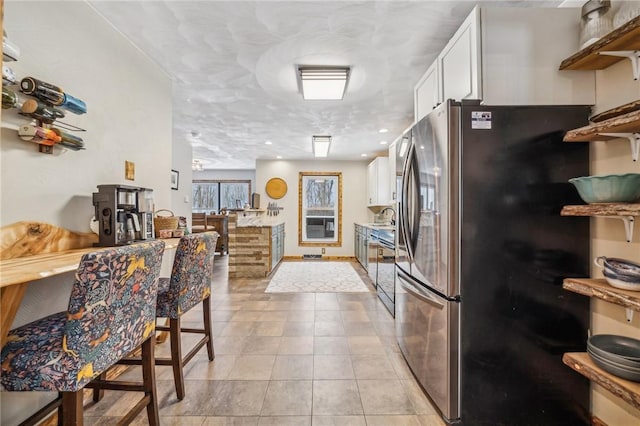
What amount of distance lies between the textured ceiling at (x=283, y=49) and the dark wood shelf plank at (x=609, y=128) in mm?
983

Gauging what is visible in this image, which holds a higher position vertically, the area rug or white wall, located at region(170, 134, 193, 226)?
white wall, located at region(170, 134, 193, 226)

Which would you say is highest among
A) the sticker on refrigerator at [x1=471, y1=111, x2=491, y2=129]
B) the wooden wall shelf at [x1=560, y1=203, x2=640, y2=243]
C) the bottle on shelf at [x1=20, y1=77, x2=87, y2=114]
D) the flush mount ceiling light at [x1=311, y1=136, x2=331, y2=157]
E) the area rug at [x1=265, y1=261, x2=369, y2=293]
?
the flush mount ceiling light at [x1=311, y1=136, x2=331, y2=157]

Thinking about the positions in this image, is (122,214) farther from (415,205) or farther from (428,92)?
(428,92)

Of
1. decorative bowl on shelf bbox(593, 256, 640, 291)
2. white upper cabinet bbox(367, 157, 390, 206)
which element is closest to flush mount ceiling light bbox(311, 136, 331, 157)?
white upper cabinet bbox(367, 157, 390, 206)

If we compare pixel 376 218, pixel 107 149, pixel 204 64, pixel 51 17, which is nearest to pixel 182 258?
pixel 107 149

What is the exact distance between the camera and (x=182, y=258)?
189cm

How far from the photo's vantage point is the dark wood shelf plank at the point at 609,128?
1.17m

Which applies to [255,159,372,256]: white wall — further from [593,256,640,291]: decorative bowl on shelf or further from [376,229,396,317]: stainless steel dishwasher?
[593,256,640,291]: decorative bowl on shelf

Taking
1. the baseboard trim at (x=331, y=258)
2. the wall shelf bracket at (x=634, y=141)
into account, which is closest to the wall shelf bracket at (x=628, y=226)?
the wall shelf bracket at (x=634, y=141)

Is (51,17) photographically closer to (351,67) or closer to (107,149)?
(107,149)

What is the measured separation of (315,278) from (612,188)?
4.16 meters

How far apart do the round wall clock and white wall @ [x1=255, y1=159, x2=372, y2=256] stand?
3.6 inches

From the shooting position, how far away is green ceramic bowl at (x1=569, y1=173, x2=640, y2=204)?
124 cm

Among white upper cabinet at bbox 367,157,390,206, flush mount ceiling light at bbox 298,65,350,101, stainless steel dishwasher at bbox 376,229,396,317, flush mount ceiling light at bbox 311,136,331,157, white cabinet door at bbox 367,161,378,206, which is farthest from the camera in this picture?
white cabinet door at bbox 367,161,378,206
